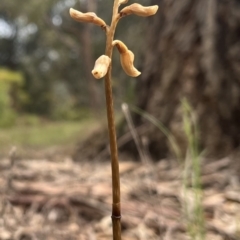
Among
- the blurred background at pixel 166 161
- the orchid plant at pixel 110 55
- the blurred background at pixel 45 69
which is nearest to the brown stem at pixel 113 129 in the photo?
the orchid plant at pixel 110 55

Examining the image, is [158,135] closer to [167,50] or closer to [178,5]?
[167,50]

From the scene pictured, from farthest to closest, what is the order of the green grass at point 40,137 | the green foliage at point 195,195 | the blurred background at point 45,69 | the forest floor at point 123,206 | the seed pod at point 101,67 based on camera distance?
the blurred background at point 45,69 < the green grass at point 40,137 < the forest floor at point 123,206 < the green foliage at point 195,195 < the seed pod at point 101,67

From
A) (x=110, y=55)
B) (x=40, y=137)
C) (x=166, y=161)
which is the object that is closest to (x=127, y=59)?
(x=110, y=55)

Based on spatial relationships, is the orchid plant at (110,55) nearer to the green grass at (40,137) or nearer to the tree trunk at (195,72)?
the tree trunk at (195,72)

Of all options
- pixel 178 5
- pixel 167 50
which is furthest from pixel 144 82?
pixel 178 5

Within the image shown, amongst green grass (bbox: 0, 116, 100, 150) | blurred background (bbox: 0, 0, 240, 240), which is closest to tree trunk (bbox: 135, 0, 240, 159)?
blurred background (bbox: 0, 0, 240, 240)

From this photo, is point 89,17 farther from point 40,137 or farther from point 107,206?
point 40,137
